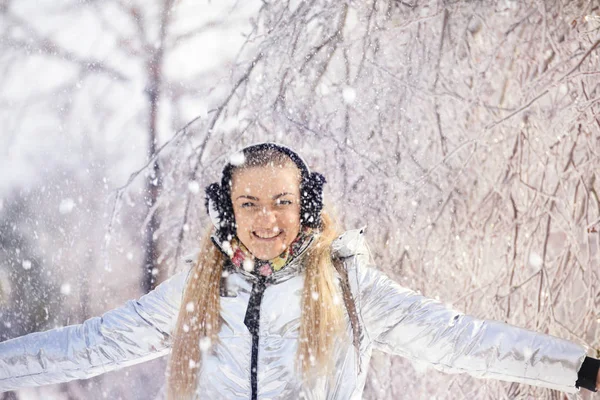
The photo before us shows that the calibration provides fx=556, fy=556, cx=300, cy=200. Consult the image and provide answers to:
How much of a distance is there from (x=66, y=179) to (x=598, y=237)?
4107 mm

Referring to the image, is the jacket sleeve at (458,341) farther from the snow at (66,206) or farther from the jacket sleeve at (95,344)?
the snow at (66,206)

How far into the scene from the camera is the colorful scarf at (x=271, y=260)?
168cm

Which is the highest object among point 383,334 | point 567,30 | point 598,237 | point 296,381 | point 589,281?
point 567,30

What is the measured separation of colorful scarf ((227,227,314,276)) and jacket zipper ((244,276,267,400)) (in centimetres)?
3

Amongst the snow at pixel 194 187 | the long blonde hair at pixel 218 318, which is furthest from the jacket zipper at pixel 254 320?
the snow at pixel 194 187

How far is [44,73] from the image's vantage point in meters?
4.27

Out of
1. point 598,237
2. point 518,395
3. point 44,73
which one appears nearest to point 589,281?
point 598,237

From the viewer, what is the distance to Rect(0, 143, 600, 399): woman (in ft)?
5.22

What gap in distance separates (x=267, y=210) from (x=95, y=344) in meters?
0.68

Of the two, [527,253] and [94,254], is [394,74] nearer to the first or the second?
[527,253]

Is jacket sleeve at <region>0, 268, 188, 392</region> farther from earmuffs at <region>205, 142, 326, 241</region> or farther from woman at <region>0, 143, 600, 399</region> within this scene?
earmuffs at <region>205, 142, 326, 241</region>

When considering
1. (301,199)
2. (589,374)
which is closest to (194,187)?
(301,199)

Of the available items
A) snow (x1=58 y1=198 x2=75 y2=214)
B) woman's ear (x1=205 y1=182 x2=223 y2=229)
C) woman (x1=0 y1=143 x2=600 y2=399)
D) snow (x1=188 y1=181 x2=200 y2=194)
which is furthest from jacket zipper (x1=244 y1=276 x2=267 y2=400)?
snow (x1=58 y1=198 x2=75 y2=214)

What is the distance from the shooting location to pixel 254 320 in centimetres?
163
